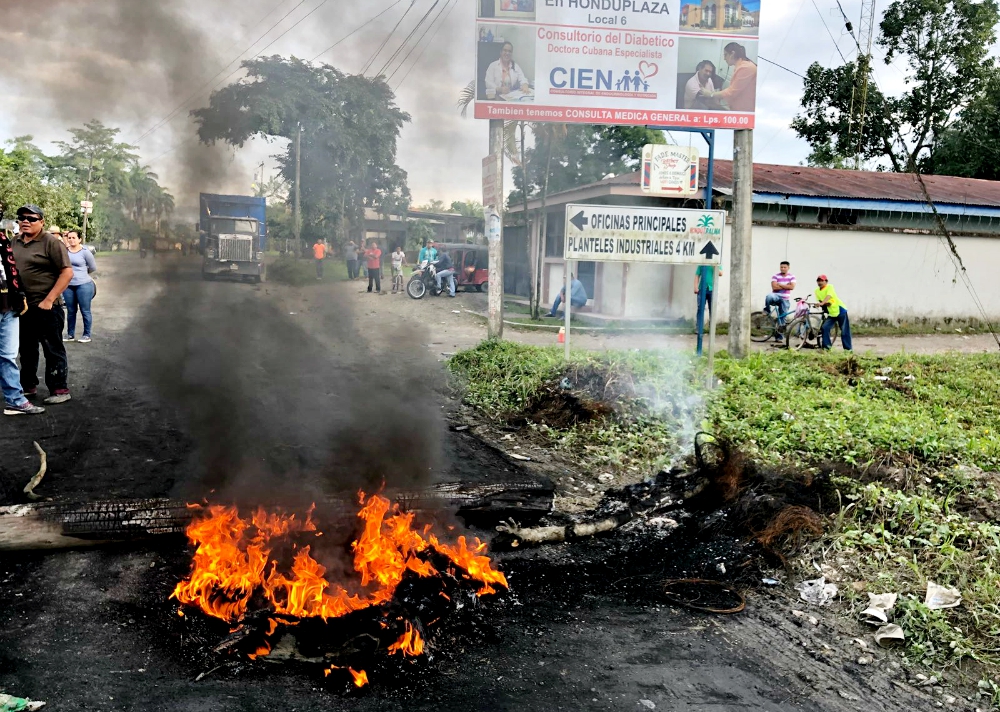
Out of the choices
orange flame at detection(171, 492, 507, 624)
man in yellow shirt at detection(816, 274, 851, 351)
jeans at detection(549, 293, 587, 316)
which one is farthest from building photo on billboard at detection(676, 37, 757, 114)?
orange flame at detection(171, 492, 507, 624)

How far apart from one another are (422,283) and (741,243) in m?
9.08

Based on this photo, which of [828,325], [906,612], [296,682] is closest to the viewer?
[296,682]

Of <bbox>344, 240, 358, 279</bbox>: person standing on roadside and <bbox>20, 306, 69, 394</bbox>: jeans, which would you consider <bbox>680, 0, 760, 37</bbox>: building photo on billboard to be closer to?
<bbox>344, 240, 358, 279</bbox>: person standing on roadside

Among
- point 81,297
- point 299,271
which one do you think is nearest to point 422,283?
point 81,297

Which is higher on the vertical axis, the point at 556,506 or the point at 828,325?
the point at 828,325

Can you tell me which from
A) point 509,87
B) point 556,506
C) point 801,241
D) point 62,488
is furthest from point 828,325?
point 62,488

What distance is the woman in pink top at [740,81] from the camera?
10.6m

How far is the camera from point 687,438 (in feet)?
22.2

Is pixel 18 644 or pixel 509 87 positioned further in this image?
pixel 509 87

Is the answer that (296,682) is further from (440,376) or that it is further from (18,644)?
(440,376)

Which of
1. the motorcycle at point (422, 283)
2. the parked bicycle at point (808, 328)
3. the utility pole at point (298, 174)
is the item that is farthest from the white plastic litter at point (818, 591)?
the motorcycle at point (422, 283)

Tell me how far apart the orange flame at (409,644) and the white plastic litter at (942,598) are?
2.58m

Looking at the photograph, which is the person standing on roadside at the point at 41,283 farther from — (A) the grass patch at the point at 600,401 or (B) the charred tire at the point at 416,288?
(B) the charred tire at the point at 416,288

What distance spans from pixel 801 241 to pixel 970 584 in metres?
15.0
